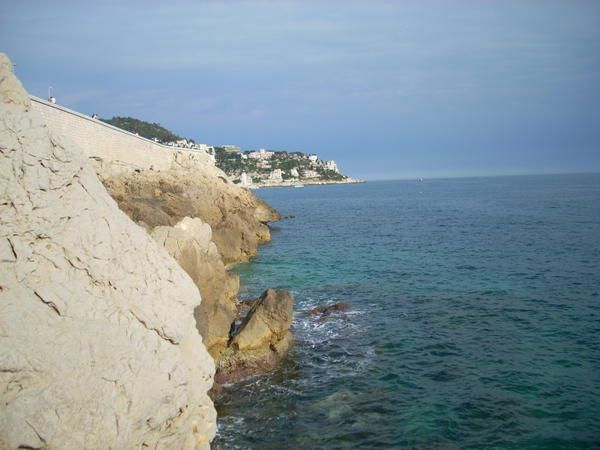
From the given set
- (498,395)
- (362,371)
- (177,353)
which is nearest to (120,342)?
(177,353)

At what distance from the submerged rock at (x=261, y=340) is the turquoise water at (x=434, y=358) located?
20.8 inches

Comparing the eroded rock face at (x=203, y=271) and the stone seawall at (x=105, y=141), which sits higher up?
the stone seawall at (x=105, y=141)

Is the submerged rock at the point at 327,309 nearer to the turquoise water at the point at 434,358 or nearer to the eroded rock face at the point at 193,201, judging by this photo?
the turquoise water at the point at 434,358

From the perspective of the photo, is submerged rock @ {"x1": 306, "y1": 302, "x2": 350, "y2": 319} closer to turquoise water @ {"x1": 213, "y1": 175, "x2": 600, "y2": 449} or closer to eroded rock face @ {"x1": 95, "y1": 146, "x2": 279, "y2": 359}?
turquoise water @ {"x1": 213, "y1": 175, "x2": 600, "y2": 449}

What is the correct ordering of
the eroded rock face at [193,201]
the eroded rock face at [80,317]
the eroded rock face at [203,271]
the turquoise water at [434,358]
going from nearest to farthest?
the eroded rock face at [80,317] → the turquoise water at [434,358] → the eroded rock face at [203,271] → the eroded rock face at [193,201]

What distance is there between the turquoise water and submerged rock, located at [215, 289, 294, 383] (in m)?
0.53

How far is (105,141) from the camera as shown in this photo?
37938 mm

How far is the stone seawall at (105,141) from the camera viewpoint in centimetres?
2858

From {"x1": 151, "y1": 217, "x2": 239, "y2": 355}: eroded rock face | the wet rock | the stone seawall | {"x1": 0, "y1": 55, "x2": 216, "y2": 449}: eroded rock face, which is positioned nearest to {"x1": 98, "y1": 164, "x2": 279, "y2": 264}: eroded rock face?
the stone seawall

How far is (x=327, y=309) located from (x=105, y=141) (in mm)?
26044

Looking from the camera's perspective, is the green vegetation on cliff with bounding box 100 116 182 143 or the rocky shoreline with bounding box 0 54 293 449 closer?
the rocky shoreline with bounding box 0 54 293 449

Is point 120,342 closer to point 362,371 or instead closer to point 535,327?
point 362,371

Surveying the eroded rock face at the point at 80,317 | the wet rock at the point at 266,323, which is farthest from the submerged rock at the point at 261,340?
the eroded rock face at the point at 80,317

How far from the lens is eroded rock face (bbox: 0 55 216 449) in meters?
6.73
